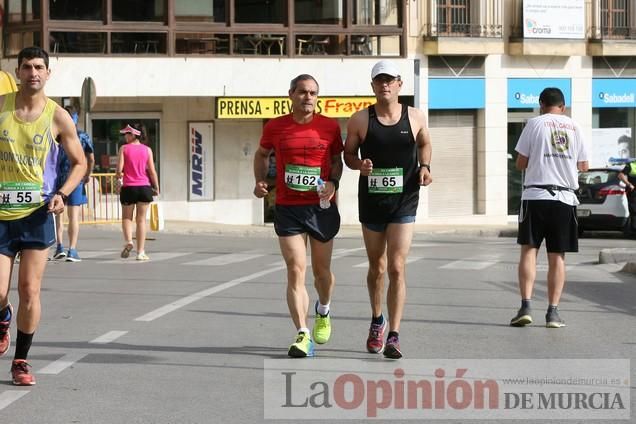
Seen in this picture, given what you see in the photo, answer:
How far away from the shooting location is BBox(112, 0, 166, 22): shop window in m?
32.6

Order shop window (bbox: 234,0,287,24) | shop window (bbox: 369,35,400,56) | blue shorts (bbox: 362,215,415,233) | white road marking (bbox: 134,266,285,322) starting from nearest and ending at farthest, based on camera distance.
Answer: blue shorts (bbox: 362,215,415,233) → white road marking (bbox: 134,266,285,322) → shop window (bbox: 234,0,287,24) → shop window (bbox: 369,35,400,56)

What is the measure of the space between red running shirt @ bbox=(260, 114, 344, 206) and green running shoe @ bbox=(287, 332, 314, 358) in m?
0.93

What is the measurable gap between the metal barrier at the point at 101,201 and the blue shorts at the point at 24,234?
67.6 feet

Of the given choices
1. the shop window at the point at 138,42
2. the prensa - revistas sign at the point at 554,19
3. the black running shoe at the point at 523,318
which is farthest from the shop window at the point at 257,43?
the black running shoe at the point at 523,318

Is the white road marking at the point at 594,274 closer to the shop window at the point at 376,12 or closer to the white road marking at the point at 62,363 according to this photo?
the white road marking at the point at 62,363

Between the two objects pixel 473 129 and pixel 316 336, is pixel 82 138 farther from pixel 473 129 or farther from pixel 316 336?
pixel 473 129

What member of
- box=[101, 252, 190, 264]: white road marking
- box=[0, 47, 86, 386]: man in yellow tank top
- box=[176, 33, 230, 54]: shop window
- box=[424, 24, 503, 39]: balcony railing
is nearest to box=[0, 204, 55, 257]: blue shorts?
box=[0, 47, 86, 386]: man in yellow tank top

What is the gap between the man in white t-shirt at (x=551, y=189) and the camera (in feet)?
35.7

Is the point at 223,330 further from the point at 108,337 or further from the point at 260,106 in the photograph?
the point at 260,106

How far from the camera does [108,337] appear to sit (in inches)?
403

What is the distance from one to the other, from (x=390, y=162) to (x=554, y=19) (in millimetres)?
28177

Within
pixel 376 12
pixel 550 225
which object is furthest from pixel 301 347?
pixel 376 12

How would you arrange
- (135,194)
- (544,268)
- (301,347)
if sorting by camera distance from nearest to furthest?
(301,347) < (544,268) < (135,194)

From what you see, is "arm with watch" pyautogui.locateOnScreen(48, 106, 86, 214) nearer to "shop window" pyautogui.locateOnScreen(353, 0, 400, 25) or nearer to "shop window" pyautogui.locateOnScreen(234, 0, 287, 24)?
"shop window" pyautogui.locateOnScreen(234, 0, 287, 24)
